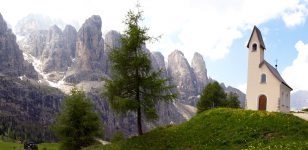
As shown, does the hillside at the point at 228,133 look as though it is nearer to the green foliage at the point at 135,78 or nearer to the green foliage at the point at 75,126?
the green foliage at the point at 135,78

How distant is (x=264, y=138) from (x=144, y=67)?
14.8 meters

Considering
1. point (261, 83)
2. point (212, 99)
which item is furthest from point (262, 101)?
point (212, 99)

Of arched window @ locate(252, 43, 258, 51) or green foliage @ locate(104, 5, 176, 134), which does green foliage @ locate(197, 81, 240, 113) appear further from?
green foliage @ locate(104, 5, 176, 134)

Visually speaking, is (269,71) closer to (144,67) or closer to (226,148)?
(144,67)

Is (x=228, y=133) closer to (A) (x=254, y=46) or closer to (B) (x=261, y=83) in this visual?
(B) (x=261, y=83)

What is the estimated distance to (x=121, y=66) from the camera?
138ft

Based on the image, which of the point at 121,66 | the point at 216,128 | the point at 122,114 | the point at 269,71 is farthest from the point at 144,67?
the point at 269,71

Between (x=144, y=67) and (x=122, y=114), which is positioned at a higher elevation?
(x=144, y=67)

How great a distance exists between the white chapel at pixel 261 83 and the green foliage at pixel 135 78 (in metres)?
16.9

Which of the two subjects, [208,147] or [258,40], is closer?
[208,147]

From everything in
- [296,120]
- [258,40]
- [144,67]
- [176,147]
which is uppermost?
[258,40]

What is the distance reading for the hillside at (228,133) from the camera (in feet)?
109

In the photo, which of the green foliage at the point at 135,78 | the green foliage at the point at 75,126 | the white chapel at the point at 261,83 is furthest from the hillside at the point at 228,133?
the white chapel at the point at 261,83

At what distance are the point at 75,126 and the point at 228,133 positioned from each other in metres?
25.2
